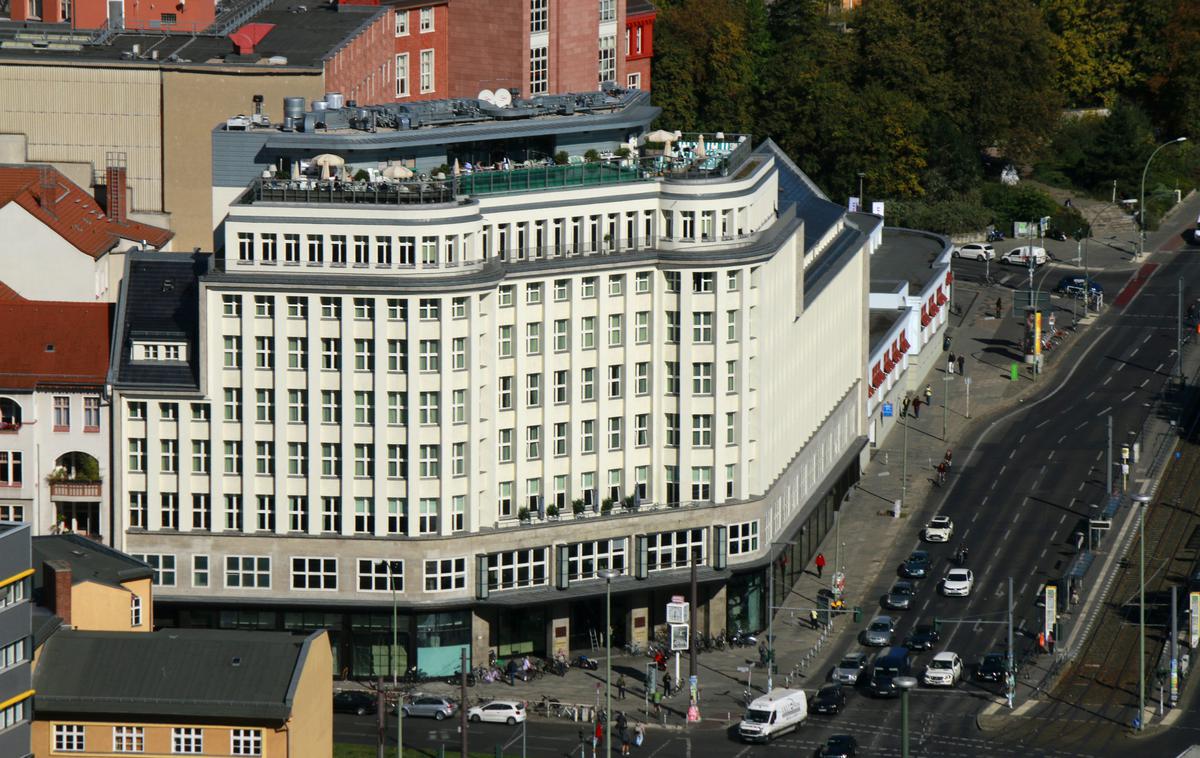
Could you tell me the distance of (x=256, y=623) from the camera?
643 ft

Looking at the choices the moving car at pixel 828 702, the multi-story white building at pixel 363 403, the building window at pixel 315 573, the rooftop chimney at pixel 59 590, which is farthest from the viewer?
the building window at pixel 315 573

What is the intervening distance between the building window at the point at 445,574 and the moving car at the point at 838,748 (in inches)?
992

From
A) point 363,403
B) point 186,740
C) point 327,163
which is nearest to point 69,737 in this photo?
point 186,740

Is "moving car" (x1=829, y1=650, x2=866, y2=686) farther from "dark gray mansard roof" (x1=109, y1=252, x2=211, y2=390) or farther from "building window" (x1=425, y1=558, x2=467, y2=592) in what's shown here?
"dark gray mansard roof" (x1=109, y1=252, x2=211, y2=390)

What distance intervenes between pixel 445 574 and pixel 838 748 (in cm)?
2738

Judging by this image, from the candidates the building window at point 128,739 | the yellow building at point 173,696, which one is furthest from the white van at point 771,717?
the building window at point 128,739

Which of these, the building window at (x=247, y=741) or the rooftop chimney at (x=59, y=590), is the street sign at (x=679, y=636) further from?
the rooftop chimney at (x=59, y=590)

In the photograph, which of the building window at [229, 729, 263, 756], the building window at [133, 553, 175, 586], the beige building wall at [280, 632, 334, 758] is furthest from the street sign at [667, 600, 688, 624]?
the building window at [229, 729, 263, 756]

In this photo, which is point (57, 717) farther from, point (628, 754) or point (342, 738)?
point (628, 754)

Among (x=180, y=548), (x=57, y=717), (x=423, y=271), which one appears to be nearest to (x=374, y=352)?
(x=423, y=271)

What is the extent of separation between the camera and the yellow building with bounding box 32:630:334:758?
16838cm

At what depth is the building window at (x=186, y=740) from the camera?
555 ft

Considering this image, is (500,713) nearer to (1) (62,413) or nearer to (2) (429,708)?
(2) (429,708)

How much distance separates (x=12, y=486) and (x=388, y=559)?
24233 mm
